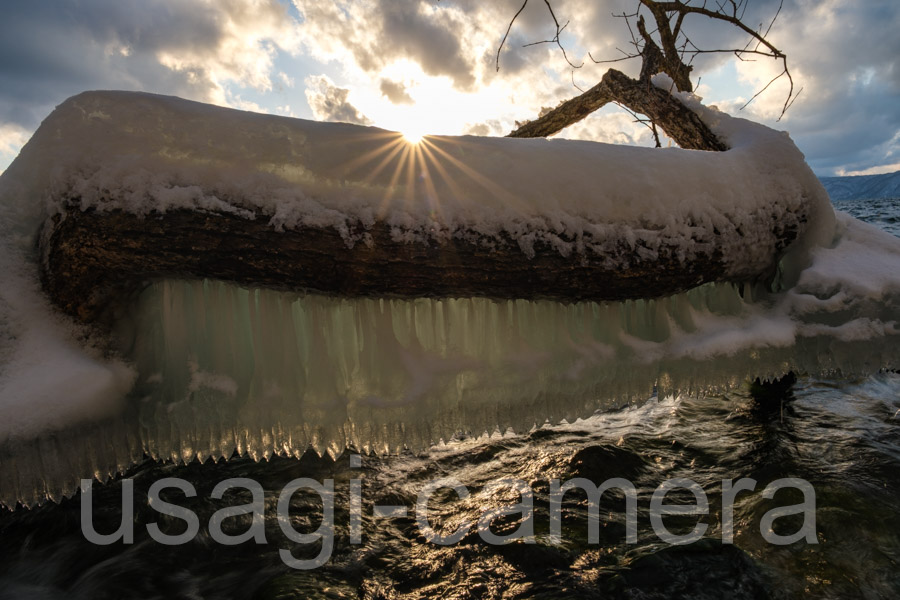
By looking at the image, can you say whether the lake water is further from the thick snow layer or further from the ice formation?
the thick snow layer

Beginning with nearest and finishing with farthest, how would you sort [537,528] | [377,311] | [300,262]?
[300,262]
[377,311]
[537,528]

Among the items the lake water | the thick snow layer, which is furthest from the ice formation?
the lake water

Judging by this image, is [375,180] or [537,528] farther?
[537,528]

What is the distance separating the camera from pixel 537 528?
2289 mm

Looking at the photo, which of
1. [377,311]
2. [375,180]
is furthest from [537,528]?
[375,180]

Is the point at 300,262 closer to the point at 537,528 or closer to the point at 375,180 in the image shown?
the point at 375,180

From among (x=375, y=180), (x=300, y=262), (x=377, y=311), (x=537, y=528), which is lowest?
(x=537, y=528)

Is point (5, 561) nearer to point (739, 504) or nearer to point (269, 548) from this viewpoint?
point (269, 548)

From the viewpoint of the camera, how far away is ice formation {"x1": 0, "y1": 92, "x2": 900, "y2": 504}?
159 cm

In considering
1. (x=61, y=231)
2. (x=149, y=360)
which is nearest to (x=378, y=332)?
(x=149, y=360)

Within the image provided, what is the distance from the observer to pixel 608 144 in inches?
82.0

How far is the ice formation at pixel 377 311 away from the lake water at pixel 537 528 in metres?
0.66

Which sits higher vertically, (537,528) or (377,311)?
(377,311)

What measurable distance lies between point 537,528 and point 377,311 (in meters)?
1.40
